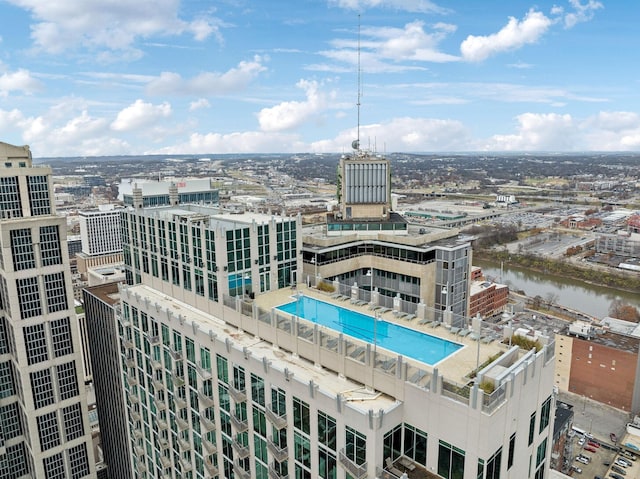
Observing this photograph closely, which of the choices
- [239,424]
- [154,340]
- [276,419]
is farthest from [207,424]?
[276,419]

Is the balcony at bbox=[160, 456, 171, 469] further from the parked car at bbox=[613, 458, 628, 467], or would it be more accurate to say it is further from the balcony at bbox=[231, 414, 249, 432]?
the parked car at bbox=[613, 458, 628, 467]

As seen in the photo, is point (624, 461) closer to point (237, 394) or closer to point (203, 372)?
point (237, 394)

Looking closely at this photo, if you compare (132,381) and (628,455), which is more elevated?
(132,381)

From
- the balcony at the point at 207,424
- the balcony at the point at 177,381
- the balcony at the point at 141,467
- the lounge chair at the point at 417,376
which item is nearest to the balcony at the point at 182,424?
the balcony at the point at 177,381

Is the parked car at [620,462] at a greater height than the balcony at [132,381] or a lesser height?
lesser

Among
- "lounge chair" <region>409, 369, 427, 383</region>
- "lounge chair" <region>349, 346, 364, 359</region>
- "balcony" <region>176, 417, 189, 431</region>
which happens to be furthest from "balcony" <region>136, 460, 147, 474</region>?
"lounge chair" <region>409, 369, 427, 383</region>

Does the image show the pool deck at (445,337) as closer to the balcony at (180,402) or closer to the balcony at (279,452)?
the balcony at (279,452)
